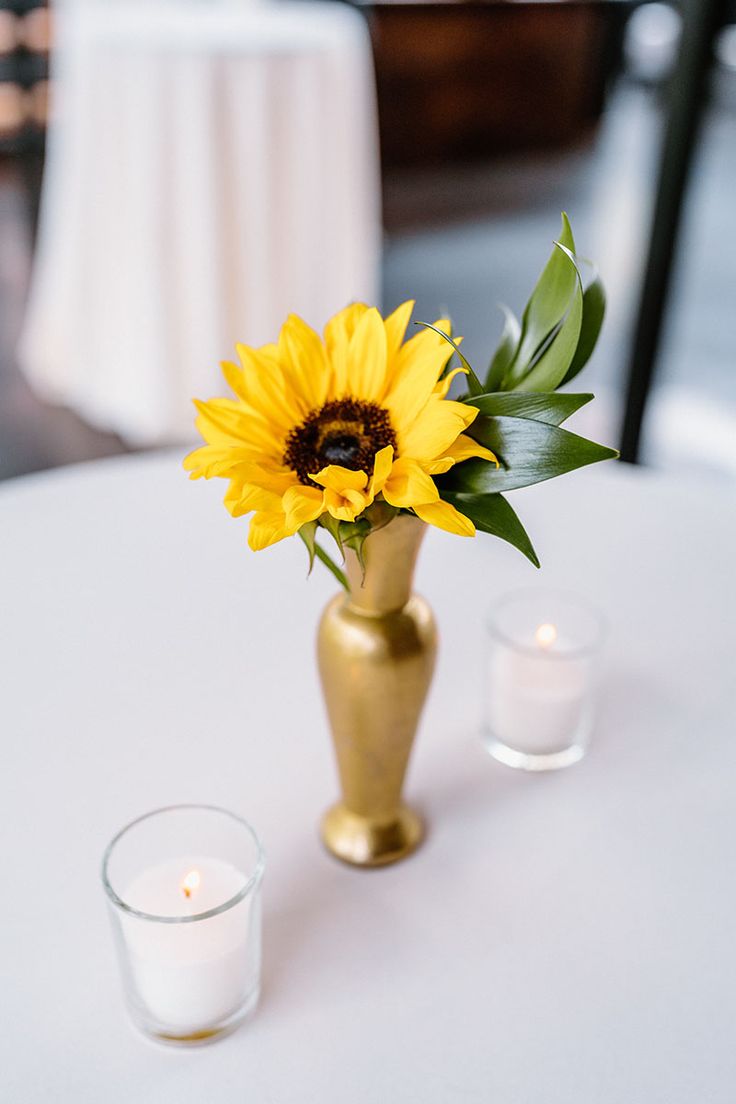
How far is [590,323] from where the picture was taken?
52 centimetres

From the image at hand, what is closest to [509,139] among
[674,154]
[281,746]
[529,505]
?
[674,154]

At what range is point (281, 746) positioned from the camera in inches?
26.9

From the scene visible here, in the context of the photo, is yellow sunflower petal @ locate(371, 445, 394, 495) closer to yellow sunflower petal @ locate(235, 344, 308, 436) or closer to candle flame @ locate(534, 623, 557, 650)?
yellow sunflower petal @ locate(235, 344, 308, 436)

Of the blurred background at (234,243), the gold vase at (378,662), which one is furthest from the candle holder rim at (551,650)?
the blurred background at (234,243)

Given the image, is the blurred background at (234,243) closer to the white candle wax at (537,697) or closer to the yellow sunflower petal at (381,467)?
the white candle wax at (537,697)

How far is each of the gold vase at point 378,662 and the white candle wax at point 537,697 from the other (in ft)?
0.36

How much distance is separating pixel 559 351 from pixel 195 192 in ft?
5.72

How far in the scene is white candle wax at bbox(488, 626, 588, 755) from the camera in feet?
2.15

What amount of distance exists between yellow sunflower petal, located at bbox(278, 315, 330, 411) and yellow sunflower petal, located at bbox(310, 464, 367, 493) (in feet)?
0.28

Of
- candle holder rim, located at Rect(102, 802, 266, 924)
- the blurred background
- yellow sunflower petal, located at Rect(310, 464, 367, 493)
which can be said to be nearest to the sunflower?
yellow sunflower petal, located at Rect(310, 464, 367, 493)

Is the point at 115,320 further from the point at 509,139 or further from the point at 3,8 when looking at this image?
the point at 509,139

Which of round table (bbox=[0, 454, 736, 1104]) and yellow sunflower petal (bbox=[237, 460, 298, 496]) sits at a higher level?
yellow sunflower petal (bbox=[237, 460, 298, 496])

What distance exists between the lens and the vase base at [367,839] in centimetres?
60

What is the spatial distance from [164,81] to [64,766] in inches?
66.3
